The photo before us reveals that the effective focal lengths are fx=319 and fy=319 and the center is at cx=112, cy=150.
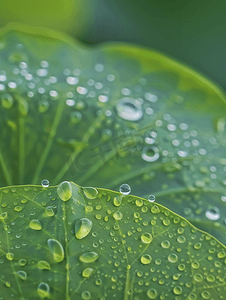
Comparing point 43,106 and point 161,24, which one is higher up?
point 161,24

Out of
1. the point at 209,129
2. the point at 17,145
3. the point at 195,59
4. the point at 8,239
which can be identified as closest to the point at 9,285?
the point at 8,239

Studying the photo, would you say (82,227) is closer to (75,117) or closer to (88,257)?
(88,257)

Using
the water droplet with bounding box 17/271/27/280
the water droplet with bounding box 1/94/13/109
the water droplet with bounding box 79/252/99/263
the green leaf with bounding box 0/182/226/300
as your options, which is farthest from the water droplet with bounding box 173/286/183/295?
the water droplet with bounding box 1/94/13/109

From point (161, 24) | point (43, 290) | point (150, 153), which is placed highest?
point (161, 24)

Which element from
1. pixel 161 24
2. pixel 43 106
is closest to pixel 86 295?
pixel 43 106

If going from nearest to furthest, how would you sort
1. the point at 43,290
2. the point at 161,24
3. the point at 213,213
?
the point at 43,290 → the point at 213,213 → the point at 161,24

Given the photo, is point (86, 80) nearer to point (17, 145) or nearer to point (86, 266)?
point (17, 145)

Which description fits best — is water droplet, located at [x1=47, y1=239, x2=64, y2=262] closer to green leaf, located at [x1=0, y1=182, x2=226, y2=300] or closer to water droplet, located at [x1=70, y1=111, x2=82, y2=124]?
green leaf, located at [x1=0, y1=182, x2=226, y2=300]

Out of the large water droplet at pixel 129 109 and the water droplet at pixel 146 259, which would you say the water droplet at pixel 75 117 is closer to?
the large water droplet at pixel 129 109
